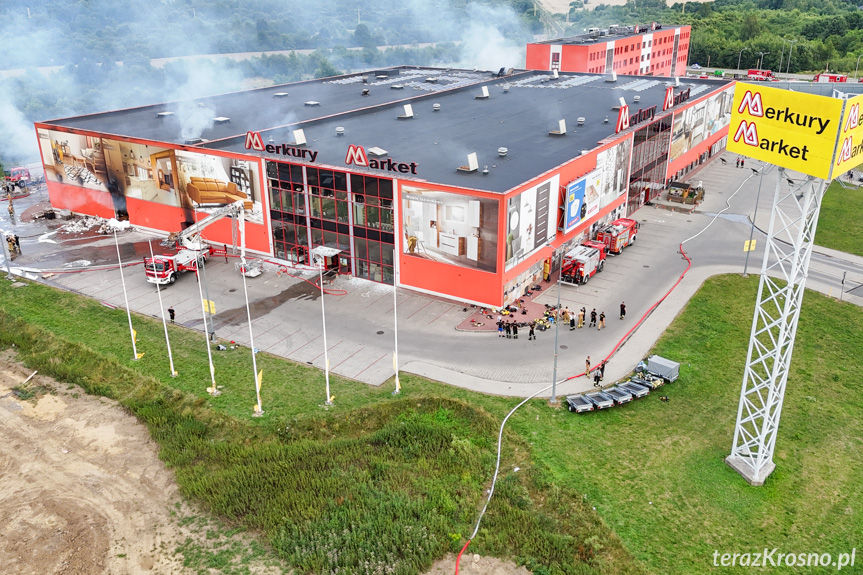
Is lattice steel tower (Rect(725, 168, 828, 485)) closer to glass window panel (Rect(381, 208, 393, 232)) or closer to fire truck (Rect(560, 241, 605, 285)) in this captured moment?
fire truck (Rect(560, 241, 605, 285))

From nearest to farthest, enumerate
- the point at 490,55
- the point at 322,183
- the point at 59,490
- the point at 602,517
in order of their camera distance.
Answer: the point at 602,517 < the point at 59,490 < the point at 322,183 < the point at 490,55

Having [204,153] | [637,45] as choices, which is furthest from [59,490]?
[637,45]

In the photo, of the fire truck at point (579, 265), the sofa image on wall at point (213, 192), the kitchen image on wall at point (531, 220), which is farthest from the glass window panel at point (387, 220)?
the fire truck at point (579, 265)

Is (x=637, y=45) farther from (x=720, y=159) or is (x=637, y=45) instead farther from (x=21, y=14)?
(x=21, y=14)

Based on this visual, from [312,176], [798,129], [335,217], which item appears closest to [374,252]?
[335,217]

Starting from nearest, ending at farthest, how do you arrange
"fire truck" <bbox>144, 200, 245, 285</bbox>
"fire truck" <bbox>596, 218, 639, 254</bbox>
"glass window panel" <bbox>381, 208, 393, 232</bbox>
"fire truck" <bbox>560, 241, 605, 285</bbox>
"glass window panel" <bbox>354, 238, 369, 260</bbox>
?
"fire truck" <bbox>144, 200, 245, 285</bbox> < "glass window panel" <bbox>381, 208, 393, 232</bbox> < "fire truck" <bbox>560, 241, 605, 285</bbox> < "glass window panel" <bbox>354, 238, 369, 260</bbox> < "fire truck" <bbox>596, 218, 639, 254</bbox>

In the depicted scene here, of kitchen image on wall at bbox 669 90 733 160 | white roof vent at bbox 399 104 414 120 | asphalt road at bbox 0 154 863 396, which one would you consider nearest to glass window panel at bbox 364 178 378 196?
asphalt road at bbox 0 154 863 396

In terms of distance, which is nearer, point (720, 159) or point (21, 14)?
point (720, 159)
